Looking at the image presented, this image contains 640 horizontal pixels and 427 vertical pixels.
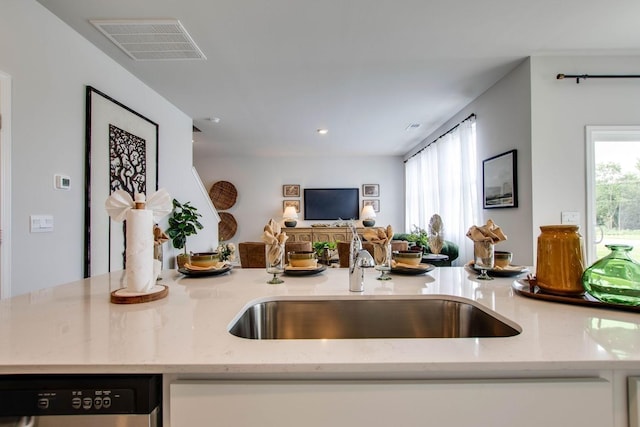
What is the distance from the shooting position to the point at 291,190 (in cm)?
704

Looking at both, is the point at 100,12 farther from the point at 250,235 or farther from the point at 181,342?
the point at 250,235

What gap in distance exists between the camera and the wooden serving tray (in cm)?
92

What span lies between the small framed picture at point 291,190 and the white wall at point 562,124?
4.96m

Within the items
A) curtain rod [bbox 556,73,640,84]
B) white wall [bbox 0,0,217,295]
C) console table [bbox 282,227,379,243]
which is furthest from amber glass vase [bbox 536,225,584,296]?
console table [bbox 282,227,379,243]

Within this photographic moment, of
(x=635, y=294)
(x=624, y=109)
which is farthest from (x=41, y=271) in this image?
(x=624, y=109)

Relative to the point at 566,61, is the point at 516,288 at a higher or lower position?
lower

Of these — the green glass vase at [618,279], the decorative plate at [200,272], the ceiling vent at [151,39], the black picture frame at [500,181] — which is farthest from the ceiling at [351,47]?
the green glass vase at [618,279]

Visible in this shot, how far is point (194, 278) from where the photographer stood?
1.48 m

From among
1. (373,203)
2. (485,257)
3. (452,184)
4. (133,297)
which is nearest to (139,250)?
(133,297)

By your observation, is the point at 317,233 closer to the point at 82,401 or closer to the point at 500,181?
the point at 500,181

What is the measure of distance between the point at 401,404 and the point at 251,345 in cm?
35

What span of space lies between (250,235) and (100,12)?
5216 millimetres

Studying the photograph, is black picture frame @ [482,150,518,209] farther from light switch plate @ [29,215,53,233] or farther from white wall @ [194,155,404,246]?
light switch plate @ [29,215,53,233]

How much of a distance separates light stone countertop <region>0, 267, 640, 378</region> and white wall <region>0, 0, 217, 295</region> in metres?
1.31
